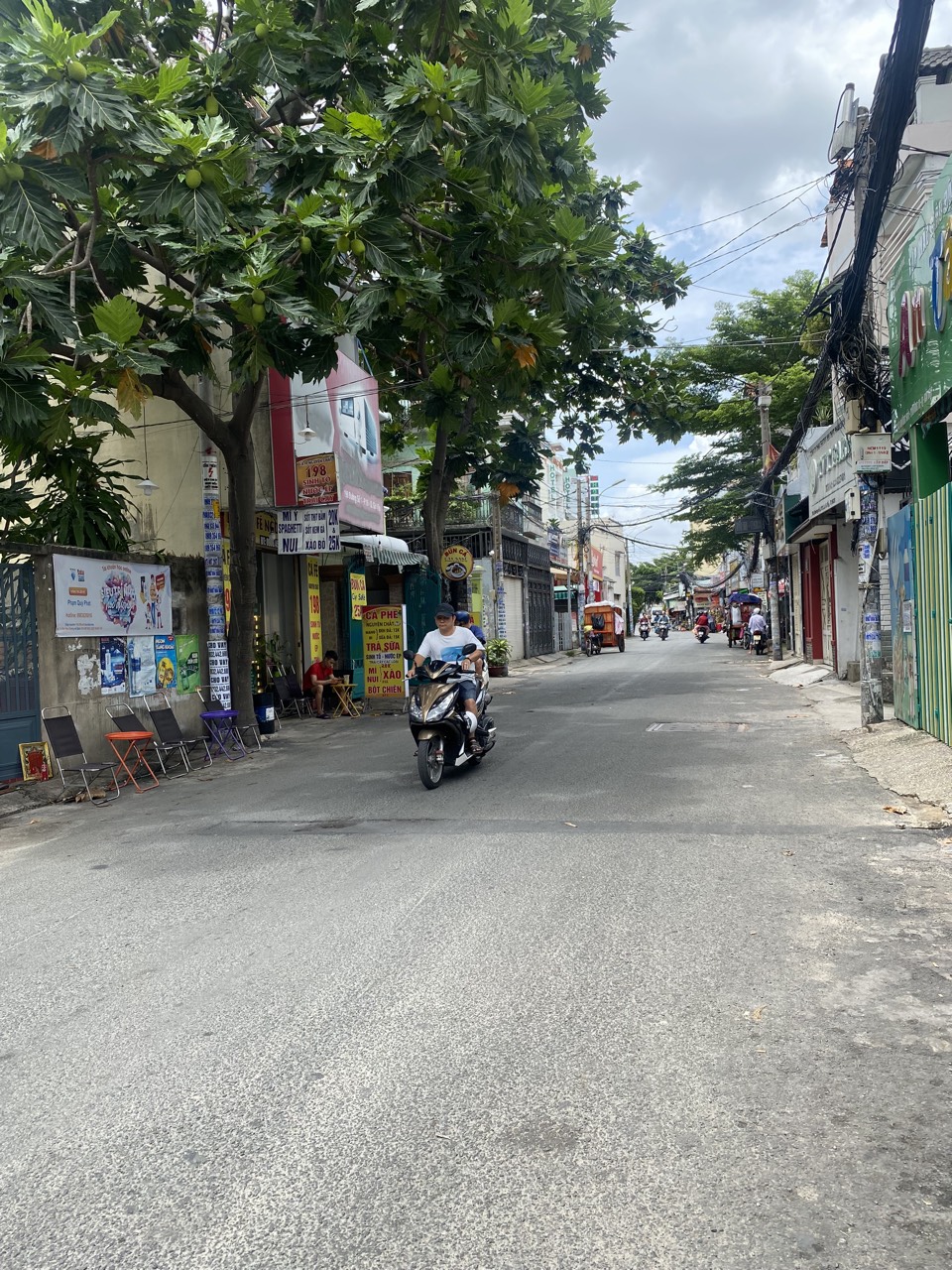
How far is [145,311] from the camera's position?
9.73 meters

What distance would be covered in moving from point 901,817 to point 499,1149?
5.50m

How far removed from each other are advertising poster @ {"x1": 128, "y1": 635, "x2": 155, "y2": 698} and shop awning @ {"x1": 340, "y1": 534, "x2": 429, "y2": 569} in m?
7.13

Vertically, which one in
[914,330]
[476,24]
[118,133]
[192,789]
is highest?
[476,24]

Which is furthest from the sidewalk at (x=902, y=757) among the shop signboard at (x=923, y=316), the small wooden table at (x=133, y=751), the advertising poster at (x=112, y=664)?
the advertising poster at (x=112, y=664)

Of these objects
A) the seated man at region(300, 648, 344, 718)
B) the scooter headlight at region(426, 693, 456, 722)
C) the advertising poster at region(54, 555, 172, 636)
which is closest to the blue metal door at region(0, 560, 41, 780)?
the advertising poster at region(54, 555, 172, 636)

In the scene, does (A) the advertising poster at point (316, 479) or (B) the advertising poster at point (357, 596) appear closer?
(A) the advertising poster at point (316, 479)

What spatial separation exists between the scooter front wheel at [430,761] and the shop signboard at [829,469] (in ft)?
27.9

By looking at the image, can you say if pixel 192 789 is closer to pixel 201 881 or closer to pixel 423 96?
pixel 201 881

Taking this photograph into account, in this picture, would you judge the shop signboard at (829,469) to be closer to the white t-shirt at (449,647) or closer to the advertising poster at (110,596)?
the white t-shirt at (449,647)

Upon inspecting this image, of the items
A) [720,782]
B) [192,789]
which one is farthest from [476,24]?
[192,789]

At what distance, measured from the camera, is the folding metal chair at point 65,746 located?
10086 millimetres

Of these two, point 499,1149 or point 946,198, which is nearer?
point 499,1149

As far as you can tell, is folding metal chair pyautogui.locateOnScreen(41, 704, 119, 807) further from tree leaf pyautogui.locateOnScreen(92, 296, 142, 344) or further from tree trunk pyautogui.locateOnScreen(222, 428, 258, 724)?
tree leaf pyautogui.locateOnScreen(92, 296, 142, 344)

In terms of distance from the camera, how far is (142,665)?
12828 millimetres
